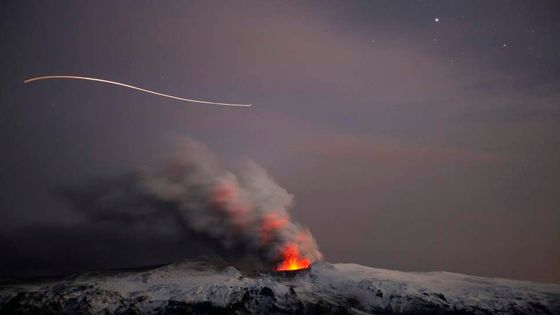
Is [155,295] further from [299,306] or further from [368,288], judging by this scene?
[368,288]

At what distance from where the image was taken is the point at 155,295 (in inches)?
6688

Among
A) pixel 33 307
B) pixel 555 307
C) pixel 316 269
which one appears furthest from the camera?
pixel 316 269

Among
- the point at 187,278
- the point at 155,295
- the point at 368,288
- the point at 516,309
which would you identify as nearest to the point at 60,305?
the point at 155,295

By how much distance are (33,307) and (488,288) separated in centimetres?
16781

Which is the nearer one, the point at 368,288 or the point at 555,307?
the point at 555,307

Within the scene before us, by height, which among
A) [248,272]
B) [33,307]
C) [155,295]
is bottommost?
[33,307]

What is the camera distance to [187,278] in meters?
188

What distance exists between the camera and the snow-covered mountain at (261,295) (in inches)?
6398

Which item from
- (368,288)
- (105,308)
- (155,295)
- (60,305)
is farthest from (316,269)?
(60,305)

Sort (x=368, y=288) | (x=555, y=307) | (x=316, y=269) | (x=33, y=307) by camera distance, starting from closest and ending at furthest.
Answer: (x=33, y=307)
(x=555, y=307)
(x=368, y=288)
(x=316, y=269)

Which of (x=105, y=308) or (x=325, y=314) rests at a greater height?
(x=325, y=314)

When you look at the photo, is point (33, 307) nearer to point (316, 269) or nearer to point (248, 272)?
point (248, 272)

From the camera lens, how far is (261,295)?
17138 centimetres

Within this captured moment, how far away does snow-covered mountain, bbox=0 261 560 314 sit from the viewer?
162 m
